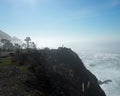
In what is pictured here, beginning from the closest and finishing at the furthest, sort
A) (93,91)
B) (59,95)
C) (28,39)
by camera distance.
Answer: (59,95) < (93,91) < (28,39)

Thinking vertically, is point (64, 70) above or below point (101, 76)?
above

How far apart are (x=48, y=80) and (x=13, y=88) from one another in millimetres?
6708

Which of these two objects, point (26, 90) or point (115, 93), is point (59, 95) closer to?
point (26, 90)

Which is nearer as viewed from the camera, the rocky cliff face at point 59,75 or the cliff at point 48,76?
the cliff at point 48,76

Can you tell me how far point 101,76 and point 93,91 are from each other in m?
50.8

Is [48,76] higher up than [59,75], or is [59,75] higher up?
[48,76]

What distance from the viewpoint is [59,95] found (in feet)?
64.7

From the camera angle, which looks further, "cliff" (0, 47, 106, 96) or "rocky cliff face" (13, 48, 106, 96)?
"rocky cliff face" (13, 48, 106, 96)

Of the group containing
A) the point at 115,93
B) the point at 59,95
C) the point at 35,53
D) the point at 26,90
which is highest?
the point at 35,53

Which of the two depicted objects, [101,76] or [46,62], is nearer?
[46,62]

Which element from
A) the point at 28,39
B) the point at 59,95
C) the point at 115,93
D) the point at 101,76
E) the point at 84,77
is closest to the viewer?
the point at 59,95

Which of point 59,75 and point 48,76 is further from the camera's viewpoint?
point 59,75

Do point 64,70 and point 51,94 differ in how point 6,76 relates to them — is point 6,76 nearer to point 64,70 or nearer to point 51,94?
point 51,94

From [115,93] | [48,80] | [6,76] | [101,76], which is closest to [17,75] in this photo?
[6,76]
